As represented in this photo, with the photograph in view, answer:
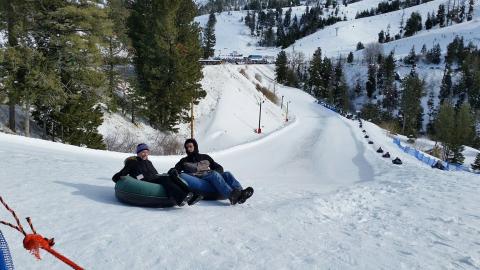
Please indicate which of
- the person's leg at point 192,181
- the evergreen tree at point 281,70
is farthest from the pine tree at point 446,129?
the person's leg at point 192,181

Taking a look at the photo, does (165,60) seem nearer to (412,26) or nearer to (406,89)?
(406,89)

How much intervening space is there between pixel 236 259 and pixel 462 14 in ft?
683

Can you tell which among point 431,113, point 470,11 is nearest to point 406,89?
point 431,113

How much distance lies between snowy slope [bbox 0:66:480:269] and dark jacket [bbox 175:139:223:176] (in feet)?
2.73

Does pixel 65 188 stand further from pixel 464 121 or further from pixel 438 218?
pixel 464 121

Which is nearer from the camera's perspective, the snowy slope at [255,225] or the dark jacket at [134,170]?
the snowy slope at [255,225]

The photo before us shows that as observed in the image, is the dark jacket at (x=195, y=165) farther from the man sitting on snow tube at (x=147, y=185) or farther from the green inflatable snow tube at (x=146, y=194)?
the green inflatable snow tube at (x=146, y=194)

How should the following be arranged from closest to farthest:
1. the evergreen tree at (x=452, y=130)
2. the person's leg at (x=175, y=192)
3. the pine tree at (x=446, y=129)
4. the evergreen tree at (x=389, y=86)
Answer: the person's leg at (x=175, y=192)
the evergreen tree at (x=452, y=130)
the pine tree at (x=446, y=129)
the evergreen tree at (x=389, y=86)

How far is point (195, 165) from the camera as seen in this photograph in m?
8.52

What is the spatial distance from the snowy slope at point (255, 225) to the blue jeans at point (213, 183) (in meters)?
0.32

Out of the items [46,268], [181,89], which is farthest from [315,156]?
[46,268]

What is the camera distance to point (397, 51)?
15288cm

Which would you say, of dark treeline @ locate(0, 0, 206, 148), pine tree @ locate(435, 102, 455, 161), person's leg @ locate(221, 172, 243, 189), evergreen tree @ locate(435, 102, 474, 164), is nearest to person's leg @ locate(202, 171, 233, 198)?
person's leg @ locate(221, 172, 243, 189)

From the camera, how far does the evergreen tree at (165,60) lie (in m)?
35.3
